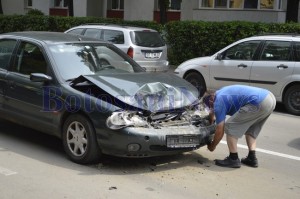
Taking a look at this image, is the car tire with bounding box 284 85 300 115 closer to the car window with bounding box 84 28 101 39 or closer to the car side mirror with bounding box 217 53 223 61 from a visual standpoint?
the car side mirror with bounding box 217 53 223 61

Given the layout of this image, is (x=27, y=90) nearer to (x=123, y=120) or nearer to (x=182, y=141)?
(x=123, y=120)

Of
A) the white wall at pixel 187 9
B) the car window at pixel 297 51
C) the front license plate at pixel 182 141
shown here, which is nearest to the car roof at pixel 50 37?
the front license plate at pixel 182 141

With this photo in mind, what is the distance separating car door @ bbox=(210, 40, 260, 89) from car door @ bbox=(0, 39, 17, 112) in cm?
578

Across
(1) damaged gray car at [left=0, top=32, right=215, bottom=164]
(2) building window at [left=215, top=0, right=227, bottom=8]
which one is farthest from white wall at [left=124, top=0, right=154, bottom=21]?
(1) damaged gray car at [left=0, top=32, right=215, bottom=164]

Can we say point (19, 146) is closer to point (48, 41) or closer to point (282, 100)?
point (48, 41)

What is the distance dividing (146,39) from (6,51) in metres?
7.16

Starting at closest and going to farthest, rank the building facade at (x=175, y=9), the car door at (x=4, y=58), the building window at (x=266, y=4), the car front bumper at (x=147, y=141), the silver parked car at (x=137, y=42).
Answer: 1. the car front bumper at (x=147, y=141)
2. the car door at (x=4, y=58)
3. the silver parked car at (x=137, y=42)
4. the building window at (x=266, y=4)
5. the building facade at (x=175, y=9)

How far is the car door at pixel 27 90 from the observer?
650 cm

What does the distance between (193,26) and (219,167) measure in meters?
11.5

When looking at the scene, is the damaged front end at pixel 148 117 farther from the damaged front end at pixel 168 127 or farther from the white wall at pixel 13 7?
the white wall at pixel 13 7

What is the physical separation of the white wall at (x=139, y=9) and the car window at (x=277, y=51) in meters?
17.7

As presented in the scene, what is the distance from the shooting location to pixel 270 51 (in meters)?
11.0

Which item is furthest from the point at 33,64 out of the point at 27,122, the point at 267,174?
the point at 267,174

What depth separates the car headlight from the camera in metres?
5.61
